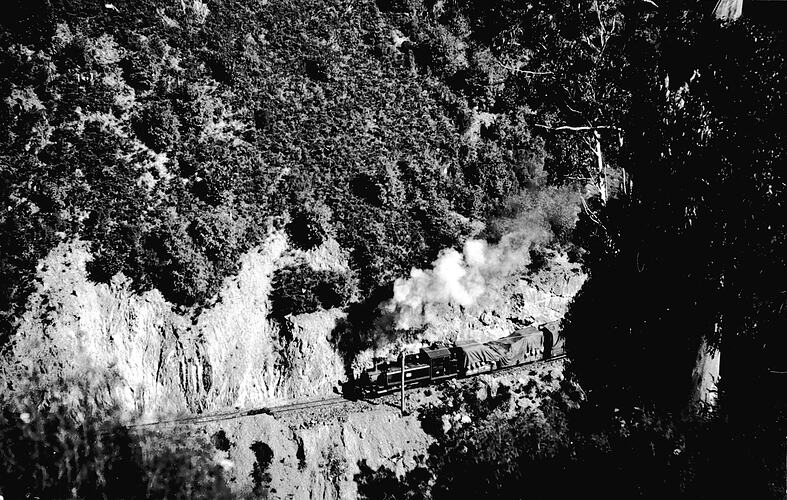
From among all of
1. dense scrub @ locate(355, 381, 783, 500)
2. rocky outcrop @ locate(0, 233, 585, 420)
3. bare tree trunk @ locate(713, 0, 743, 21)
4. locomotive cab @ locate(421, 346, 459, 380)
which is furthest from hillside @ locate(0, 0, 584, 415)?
bare tree trunk @ locate(713, 0, 743, 21)

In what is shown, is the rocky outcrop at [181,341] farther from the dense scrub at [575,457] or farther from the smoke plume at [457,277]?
the dense scrub at [575,457]

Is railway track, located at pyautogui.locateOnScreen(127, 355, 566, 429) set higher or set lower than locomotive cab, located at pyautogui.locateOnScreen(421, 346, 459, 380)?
lower

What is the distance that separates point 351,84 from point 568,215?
1575cm

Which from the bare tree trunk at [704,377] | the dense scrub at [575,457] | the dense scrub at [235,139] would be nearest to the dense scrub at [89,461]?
the dense scrub at [235,139]

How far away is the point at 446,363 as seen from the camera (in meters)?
22.3

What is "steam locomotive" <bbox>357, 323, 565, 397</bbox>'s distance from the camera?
2175cm

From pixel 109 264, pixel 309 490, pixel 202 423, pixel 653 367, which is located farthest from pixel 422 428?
pixel 109 264

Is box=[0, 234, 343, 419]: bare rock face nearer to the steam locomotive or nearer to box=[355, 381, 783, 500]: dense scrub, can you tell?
the steam locomotive

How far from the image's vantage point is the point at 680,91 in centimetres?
1110

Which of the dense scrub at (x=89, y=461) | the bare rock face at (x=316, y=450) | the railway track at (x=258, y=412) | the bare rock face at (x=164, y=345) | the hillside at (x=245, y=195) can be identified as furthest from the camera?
the hillside at (x=245, y=195)

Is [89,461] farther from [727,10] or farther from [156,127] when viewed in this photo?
[727,10]

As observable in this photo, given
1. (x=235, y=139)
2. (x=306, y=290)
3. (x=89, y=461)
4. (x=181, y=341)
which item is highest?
(x=235, y=139)

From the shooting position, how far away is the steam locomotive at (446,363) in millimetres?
21750

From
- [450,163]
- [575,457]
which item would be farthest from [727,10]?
[450,163]
